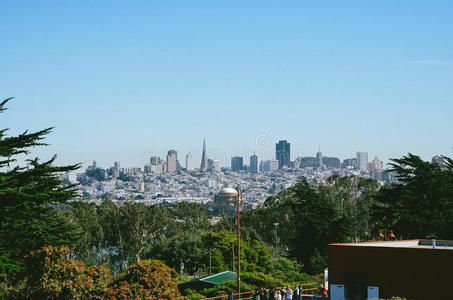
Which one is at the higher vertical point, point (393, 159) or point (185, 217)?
point (393, 159)

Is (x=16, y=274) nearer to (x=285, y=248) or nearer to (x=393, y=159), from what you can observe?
(x=393, y=159)

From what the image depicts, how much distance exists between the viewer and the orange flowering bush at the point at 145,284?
20500 millimetres

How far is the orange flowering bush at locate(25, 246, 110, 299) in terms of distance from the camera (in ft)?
74.3

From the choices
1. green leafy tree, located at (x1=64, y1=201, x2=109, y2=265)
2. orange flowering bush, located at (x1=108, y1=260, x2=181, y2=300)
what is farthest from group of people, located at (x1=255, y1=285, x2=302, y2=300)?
green leafy tree, located at (x1=64, y1=201, x2=109, y2=265)

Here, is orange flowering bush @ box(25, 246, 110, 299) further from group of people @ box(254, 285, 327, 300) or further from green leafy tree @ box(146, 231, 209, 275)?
green leafy tree @ box(146, 231, 209, 275)

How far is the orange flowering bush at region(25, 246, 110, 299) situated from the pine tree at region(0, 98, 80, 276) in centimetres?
732

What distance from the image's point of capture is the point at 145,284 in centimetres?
2111

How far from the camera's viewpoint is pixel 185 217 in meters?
102

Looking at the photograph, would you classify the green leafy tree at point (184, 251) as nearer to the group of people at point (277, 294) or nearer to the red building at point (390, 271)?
the group of people at point (277, 294)

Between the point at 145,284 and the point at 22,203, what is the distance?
12.9m

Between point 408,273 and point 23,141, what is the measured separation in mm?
22605

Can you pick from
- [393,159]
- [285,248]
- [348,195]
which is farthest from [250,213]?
[393,159]

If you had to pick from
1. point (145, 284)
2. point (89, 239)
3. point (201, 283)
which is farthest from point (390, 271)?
point (89, 239)

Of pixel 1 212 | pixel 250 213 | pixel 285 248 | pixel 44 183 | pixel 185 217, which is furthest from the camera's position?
pixel 185 217
